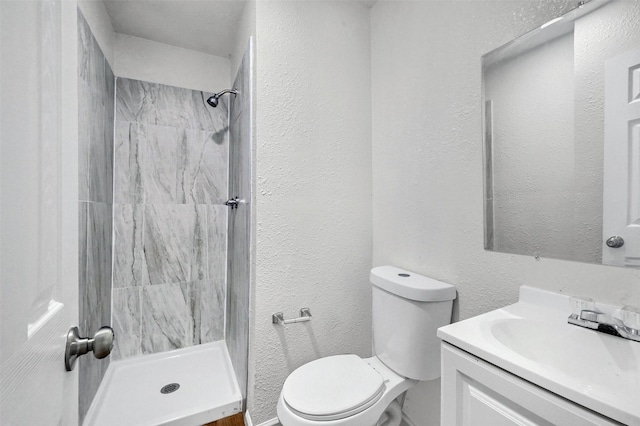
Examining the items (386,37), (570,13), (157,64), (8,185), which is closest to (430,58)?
(386,37)

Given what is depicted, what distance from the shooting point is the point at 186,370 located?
1857 mm

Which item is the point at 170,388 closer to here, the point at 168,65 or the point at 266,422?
the point at 266,422

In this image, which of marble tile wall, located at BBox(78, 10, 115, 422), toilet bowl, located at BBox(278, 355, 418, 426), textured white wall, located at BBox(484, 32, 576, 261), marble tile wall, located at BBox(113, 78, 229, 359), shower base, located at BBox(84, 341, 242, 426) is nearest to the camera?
textured white wall, located at BBox(484, 32, 576, 261)

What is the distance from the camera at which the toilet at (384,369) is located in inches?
39.4

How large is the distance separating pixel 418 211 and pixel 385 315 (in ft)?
1.67

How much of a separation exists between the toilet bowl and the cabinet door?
400 millimetres

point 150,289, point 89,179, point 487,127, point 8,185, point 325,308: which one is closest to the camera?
point 8,185

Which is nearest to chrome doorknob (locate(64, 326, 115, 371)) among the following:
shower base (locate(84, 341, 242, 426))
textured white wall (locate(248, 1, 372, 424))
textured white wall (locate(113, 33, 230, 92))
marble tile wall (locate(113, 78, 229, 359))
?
textured white wall (locate(248, 1, 372, 424))

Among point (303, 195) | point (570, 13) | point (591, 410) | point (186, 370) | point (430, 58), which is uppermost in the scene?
point (430, 58)

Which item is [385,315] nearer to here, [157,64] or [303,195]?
[303,195]

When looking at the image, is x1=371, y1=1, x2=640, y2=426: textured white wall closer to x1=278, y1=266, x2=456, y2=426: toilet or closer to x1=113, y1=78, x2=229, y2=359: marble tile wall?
x1=278, y1=266, x2=456, y2=426: toilet

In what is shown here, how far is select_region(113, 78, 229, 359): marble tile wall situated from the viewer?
1928 mm

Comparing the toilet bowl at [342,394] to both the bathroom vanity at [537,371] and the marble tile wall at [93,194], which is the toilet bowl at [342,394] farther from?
the marble tile wall at [93,194]

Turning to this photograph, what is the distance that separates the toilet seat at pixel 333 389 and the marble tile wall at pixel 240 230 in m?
0.45
